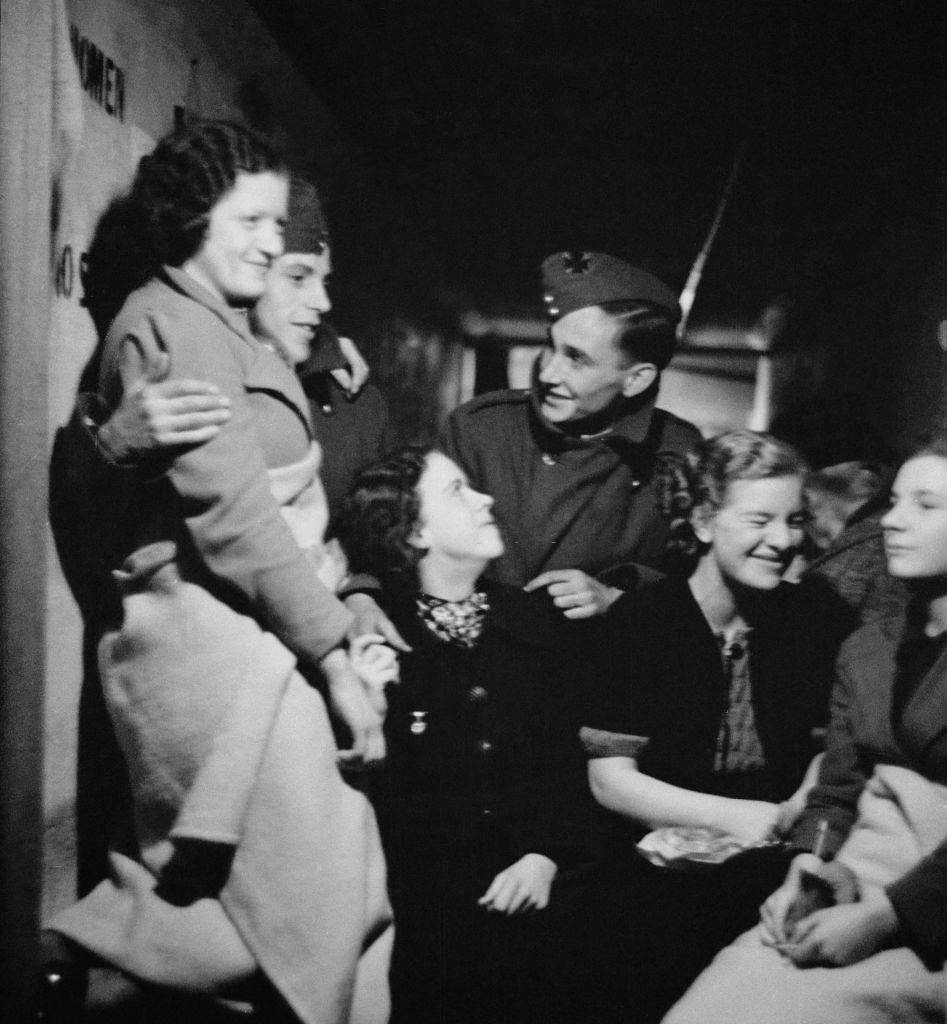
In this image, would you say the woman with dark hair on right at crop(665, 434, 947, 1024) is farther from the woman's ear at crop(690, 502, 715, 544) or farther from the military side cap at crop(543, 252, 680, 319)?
the military side cap at crop(543, 252, 680, 319)

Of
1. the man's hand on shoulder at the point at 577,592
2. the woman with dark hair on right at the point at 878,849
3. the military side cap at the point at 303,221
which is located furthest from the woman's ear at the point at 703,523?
the military side cap at the point at 303,221

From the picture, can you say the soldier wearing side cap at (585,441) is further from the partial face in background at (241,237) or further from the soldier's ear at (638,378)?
the partial face in background at (241,237)

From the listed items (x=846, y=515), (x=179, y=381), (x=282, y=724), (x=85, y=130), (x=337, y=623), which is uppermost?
(x=85, y=130)

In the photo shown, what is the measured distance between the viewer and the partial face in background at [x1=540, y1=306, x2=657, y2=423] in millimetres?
1722

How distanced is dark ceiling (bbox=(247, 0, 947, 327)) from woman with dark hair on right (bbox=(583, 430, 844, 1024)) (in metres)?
0.38

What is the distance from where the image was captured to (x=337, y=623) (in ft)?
4.99

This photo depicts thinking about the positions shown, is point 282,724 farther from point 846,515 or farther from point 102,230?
point 846,515

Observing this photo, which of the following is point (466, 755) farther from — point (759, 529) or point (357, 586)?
point (759, 529)

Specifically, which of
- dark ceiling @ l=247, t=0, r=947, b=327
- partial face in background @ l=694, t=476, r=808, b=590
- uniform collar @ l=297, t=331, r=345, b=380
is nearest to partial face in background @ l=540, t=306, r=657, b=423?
dark ceiling @ l=247, t=0, r=947, b=327

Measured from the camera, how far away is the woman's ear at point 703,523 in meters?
1.68

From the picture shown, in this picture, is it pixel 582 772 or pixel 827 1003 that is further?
pixel 582 772

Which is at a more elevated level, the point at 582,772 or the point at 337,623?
the point at 337,623

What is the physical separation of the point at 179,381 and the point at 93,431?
207 mm

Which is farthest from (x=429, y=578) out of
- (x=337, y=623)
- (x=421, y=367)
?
(x=421, y=367)
